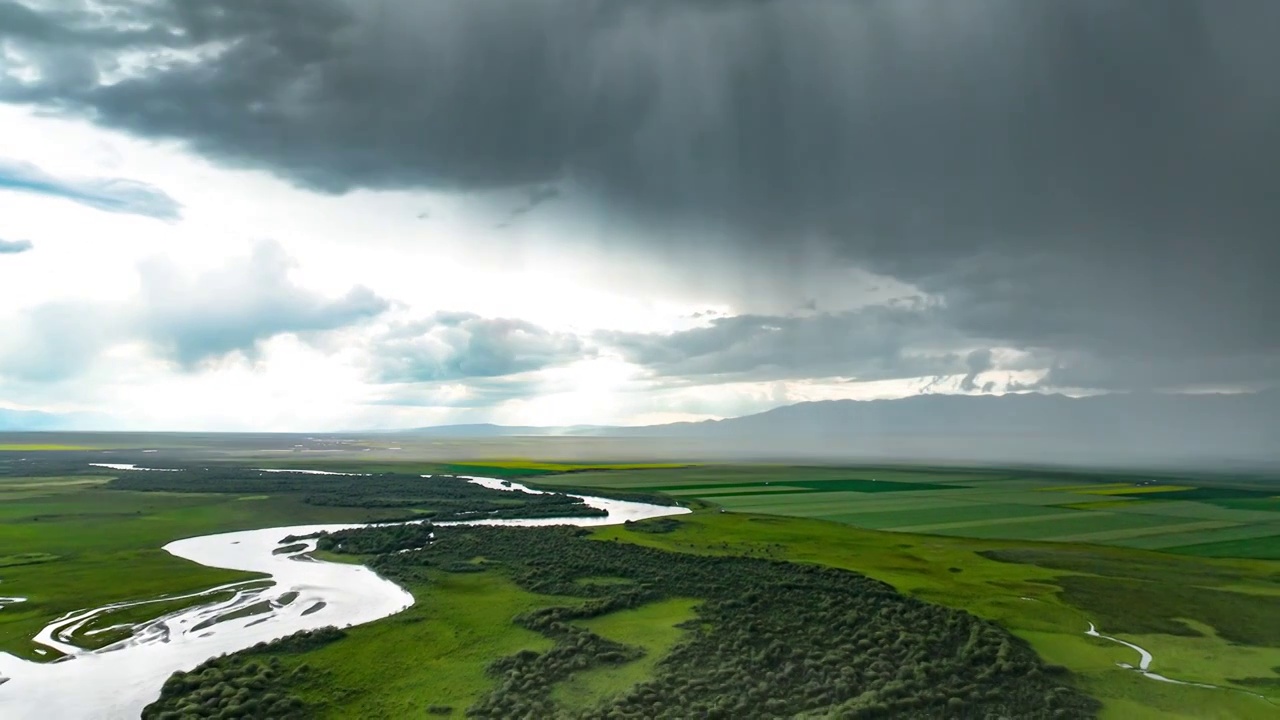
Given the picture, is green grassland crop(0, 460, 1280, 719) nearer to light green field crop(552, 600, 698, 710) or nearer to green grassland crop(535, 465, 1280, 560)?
light green field crop(552, 600, 698, 710)

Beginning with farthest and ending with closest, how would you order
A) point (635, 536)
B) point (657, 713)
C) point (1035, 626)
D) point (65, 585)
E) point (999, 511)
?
point (999, 511), point (635, 536), point (65, 585), point (1035, 626), point (657, 713)

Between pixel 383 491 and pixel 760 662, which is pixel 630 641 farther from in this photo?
pixel 383 491

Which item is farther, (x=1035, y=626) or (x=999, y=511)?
(x=999, y=511)

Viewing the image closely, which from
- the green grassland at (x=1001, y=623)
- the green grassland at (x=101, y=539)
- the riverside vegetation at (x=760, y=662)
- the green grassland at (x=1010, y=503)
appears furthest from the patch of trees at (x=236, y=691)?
the green grassland at (x=1010, y=503)

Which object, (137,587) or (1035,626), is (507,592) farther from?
(1035,626)

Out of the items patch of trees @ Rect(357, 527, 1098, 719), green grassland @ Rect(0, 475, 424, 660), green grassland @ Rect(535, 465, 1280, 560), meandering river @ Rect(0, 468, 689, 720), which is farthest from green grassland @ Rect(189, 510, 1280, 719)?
green grassland @ Rect(0, 475, 424, 660)

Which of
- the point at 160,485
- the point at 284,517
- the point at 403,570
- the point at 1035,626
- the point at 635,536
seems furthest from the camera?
the point at 160,485

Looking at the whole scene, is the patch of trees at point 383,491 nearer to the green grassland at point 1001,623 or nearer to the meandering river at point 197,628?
the meandering river at point 197,628

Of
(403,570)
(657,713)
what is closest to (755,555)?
(403,570)
